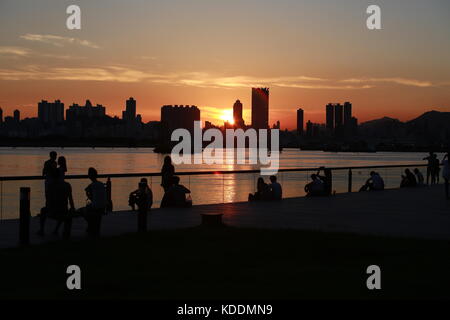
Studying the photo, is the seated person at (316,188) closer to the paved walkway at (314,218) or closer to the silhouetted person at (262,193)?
the paved walkway at (314,218)

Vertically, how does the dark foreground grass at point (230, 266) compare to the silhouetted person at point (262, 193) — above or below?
below

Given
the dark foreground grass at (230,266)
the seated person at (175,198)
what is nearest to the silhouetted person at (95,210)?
the dark foreground grass at (230,266)

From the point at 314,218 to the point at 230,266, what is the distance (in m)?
7.92

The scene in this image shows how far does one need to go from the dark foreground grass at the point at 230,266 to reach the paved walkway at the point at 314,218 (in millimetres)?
1657

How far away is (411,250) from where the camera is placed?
40.8 ft

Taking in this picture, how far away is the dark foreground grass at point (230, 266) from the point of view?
29.7 ft

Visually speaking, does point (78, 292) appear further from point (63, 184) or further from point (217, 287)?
point (63, 184)

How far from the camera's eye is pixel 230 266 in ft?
35.3

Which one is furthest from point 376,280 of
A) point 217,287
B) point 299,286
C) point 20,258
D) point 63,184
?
point 63,184

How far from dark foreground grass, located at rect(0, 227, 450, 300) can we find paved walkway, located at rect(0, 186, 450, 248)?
1.66 m

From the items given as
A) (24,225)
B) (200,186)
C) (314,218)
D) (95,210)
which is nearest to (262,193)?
(314,218)

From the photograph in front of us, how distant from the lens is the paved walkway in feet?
50.8
